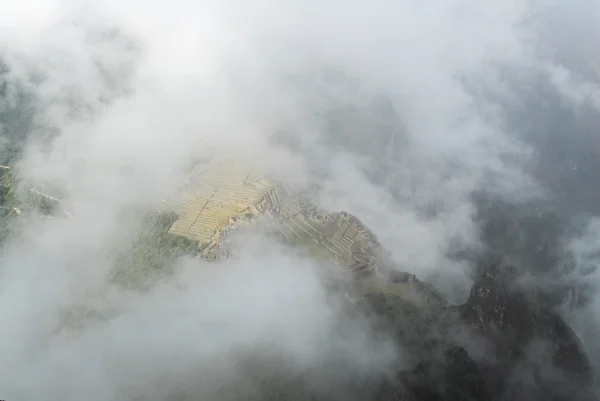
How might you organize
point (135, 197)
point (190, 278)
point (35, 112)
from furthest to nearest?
point (35, 112) → point (135, 197) → point (190, 278)

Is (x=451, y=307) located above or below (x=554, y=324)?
below

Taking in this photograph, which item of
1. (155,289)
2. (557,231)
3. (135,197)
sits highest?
(557,231)

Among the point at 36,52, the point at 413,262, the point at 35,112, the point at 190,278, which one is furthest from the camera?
the point at 36,52

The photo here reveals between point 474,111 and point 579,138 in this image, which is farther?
point 474,111

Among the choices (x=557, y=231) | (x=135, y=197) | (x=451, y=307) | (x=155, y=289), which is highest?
(x=557, y=231)

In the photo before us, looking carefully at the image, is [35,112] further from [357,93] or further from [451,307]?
[451,307]

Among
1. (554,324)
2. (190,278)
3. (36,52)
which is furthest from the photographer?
(36,52)

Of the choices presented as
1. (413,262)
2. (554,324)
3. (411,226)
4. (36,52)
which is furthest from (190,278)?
(36,52)

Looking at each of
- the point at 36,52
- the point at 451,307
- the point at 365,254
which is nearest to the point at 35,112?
the point at 36,52

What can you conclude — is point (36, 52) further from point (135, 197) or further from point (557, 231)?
point (557, 231)
